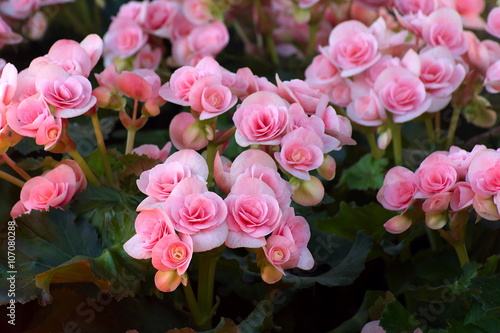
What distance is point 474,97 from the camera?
1112mm

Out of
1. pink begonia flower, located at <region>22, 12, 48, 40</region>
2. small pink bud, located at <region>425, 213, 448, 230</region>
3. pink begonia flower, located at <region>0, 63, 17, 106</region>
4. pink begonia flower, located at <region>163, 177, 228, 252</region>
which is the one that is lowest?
pink begonia flower, located at <region>22, 12, 48, 40</region>

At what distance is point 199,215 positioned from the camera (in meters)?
0.69

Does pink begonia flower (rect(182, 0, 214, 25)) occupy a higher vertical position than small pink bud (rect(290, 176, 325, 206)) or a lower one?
lower

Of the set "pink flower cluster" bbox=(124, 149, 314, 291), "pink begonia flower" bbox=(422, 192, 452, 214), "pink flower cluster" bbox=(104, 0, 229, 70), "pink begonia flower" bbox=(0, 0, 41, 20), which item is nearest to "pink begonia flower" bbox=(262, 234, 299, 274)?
"pink flower cluster" bbox=(124, 149, 314, 291)

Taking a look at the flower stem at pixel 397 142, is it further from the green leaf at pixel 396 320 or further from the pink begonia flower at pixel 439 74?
the green leaf at pixel 396 320

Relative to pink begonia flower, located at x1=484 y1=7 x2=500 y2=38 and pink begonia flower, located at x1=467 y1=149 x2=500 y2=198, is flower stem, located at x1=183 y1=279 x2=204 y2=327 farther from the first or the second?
pink begonia flower, located at x1=484 y1=7 x2=500 y2=38

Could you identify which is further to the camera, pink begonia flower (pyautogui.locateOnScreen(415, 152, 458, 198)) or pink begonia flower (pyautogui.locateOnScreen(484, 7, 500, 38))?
pink begonia flower (pyautogui.locateOnScreen(484, 7, 500, 38))

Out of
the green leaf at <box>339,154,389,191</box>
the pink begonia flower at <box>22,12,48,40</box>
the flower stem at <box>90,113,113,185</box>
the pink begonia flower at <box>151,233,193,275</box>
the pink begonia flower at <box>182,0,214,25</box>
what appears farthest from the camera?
the pink begonia flower at <box>22,12,48,40</box>

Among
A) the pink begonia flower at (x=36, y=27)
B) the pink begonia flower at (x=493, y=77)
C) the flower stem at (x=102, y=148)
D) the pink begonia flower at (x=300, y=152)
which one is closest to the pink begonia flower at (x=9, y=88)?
the flower stem at (x=102, y=148)

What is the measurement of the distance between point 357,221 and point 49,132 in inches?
20.0

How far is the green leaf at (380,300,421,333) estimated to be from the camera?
817 millimetres

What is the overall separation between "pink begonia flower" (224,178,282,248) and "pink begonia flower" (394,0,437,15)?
0.63 m

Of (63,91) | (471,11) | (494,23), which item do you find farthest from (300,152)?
(471,11)

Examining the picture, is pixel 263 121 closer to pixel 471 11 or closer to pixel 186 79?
pixel 186 79
